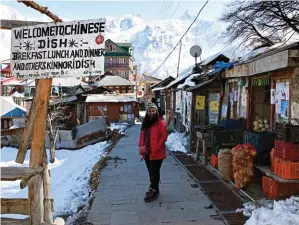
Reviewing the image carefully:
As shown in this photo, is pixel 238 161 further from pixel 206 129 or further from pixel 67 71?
pixel 67 71

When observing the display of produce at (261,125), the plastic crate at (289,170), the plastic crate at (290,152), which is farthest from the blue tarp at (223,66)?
the plastic crate at (289,170)

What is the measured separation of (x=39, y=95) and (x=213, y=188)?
4.47 m

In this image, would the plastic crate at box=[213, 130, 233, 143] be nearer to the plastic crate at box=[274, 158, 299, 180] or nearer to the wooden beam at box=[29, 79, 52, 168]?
the plastic crate at box=[274, 158, 299, 180]

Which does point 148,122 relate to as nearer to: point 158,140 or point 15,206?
point 158,140

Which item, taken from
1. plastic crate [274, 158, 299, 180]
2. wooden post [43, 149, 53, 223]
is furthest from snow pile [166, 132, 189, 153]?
wooden post [43, 149, 53, 223]

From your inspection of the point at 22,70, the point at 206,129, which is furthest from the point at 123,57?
the point at 22,70

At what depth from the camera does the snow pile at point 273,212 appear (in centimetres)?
484

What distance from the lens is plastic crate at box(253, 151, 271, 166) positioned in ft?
23.4

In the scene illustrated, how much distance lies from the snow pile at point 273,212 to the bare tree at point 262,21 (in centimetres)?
1445

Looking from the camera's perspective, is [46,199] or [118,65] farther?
[118,65]

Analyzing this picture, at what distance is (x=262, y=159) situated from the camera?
7.15 m

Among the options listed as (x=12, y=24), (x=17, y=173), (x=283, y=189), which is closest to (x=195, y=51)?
(x=283, y=189)

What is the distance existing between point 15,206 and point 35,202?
0.27 meters

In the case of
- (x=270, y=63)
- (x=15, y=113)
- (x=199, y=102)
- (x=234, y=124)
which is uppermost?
(x=270, y=63)
